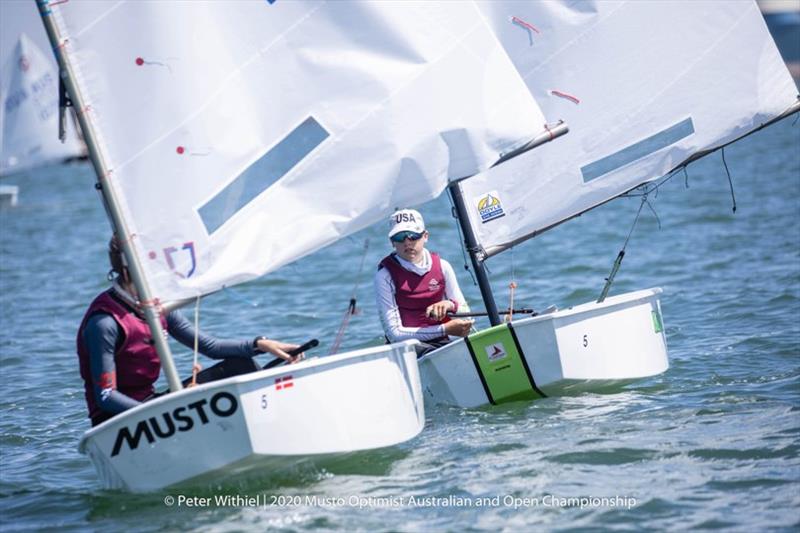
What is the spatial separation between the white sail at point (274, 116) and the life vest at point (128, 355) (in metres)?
0.31

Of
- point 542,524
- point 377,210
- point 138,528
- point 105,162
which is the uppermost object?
point 105,162

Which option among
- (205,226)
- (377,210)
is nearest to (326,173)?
(377,210)

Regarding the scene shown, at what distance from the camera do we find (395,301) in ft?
20.3

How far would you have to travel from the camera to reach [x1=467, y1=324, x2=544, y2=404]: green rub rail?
573cm

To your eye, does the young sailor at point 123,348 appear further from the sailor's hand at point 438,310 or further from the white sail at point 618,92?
the white sail at point 618,92

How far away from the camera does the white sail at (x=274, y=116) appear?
4652 mm

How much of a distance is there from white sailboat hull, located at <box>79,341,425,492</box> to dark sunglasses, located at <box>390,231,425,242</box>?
4.41 feet

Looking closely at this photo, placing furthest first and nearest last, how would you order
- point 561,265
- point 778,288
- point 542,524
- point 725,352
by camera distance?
1. point 561,265
2. point 778,288
3. point 725,352
4. point 542,524

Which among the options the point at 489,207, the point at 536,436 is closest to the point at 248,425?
the point at 536,436

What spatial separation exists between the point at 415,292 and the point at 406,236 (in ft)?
1.09

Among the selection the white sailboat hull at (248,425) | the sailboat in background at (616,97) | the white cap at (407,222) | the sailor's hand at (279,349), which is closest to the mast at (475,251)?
the sailboat in background at (616,97)

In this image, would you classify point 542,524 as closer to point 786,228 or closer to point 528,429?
point 528,429

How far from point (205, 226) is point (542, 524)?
67.9 inches

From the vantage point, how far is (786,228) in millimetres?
11914
